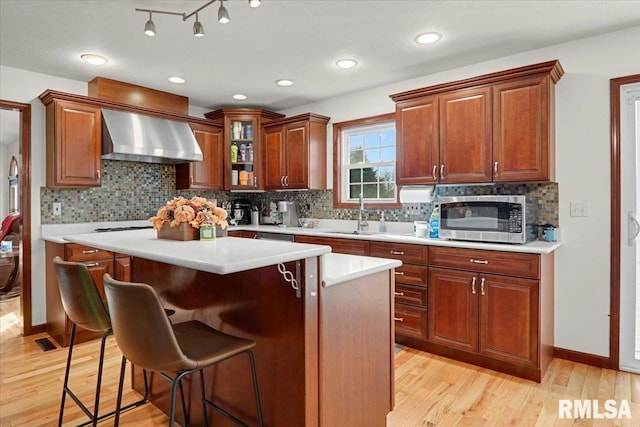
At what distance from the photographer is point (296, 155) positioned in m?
4.44

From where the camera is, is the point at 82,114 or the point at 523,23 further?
the point at 82,114

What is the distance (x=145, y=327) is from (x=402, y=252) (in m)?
2.30

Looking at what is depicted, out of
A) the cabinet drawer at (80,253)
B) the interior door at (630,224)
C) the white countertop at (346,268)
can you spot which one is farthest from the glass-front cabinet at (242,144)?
the interior door at (630,224)

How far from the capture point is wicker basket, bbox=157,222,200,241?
1.91 metres

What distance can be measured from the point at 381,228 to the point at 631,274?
204 centimetres

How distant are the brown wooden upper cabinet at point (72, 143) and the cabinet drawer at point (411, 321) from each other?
3.03 meters

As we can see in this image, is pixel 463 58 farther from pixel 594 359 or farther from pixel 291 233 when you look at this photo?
pixel 594 359

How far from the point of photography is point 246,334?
5.63ft

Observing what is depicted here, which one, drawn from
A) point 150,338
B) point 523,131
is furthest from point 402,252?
point 150,338

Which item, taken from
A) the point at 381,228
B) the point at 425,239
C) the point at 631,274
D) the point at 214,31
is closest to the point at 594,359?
the point at 631,274

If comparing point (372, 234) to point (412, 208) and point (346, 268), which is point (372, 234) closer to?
point (412, 208)

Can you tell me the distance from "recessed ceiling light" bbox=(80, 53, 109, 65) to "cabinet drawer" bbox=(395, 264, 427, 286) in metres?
3.03

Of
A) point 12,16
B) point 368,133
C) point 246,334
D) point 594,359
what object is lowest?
point 594,359

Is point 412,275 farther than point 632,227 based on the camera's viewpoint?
Yes
